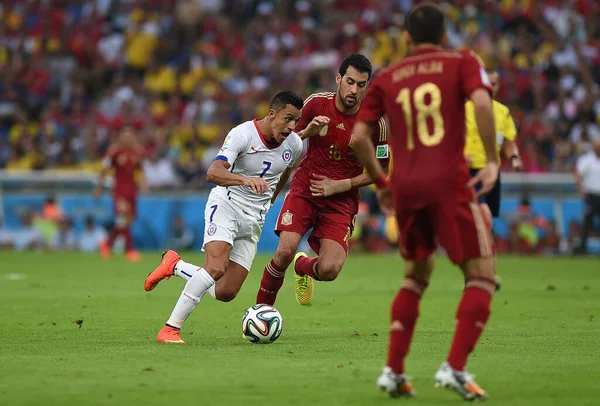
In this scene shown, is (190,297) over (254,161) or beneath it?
beneath

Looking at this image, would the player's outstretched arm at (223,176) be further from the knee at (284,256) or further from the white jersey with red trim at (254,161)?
the knee at (284,256)

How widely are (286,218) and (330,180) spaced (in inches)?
22.8

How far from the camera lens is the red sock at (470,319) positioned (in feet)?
20.3

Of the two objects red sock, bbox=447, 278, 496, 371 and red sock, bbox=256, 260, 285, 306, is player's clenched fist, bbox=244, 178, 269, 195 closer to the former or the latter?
red sock, bbox=256, 260, 285, 306

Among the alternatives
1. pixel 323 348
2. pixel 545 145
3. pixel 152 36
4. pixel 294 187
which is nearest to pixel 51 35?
pixel 152 36

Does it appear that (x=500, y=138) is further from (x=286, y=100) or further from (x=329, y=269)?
(x=286, y=100)

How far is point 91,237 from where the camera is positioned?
85.3 ft

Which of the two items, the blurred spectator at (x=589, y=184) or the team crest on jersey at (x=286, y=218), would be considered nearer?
the team crest on jersey at (x=286, y=218)

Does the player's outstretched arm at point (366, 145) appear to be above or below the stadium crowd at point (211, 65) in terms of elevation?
below

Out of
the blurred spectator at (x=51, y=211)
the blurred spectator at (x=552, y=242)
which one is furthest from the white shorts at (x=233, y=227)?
the blurred spectator at (x=51, y=211)

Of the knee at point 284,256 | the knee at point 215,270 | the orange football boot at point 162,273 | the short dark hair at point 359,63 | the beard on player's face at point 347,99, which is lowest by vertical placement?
the orange football boot at point 162,273

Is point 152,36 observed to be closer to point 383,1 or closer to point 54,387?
point 383,1

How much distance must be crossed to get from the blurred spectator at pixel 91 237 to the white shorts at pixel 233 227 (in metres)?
16.6

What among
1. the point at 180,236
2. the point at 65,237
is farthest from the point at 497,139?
the point at 65,237
